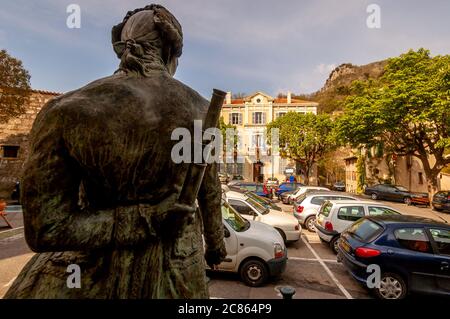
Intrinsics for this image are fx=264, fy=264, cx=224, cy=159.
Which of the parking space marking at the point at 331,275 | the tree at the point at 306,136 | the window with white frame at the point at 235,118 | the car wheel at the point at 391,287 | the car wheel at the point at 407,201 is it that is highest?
the window with white frame at the point at 235,118

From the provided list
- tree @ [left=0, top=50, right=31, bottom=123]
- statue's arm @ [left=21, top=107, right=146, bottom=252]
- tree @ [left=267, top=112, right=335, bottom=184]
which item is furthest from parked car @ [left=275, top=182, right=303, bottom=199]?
statue's arm @ [left=21, top=107, right=146, bottom=252]

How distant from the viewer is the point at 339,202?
9305 millimetres

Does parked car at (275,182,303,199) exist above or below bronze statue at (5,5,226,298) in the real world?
below

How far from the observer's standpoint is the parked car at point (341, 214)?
879 cm

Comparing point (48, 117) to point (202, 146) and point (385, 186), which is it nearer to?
point (202, 146)

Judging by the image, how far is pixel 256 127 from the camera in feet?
133

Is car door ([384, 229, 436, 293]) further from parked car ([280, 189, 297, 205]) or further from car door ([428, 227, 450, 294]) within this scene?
parked car ([280, 189, 297, 205])

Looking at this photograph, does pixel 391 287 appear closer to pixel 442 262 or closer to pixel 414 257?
pixel 414 257

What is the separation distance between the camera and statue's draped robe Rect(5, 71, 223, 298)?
3.47 ft

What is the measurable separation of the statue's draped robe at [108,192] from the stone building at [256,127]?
127 ft

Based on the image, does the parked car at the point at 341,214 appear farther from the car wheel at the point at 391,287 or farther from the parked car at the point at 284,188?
the parked car at the point at 284,188

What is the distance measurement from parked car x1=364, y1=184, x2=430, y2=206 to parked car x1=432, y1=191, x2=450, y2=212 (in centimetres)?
218

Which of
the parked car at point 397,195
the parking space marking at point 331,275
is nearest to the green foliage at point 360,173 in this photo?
the parked car at point 397,195

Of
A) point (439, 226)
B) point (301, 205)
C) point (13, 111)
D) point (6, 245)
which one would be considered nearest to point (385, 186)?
point (301, 205)
